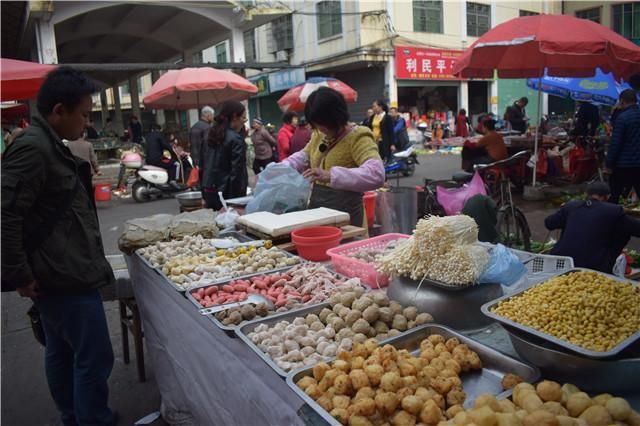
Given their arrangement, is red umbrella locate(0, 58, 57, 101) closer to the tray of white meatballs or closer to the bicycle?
the bicycle

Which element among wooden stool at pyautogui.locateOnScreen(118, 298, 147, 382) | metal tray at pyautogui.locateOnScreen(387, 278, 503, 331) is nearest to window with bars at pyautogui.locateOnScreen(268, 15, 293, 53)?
wooden stool at pyautogui.locateOnScreen(118, 298, 147, 382)

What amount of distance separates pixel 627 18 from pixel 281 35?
48.3 ft

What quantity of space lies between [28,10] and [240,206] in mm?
8708

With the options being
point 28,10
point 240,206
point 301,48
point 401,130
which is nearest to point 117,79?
point 301,48

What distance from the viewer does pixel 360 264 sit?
87.2 inches

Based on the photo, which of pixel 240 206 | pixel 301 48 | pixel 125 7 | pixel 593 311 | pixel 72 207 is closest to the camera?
pixel 593 311

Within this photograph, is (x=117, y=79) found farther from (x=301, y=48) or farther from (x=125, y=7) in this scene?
(x=125, y=7)

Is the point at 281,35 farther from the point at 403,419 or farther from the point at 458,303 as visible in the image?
the point at 403,419

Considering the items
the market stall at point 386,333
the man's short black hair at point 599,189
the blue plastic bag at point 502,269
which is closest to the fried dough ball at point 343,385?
the market stall at point 386,333

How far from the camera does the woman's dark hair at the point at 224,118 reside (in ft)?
15.7

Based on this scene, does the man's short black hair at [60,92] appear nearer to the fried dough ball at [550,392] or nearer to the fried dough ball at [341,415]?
the fried dough ball at [341,415]

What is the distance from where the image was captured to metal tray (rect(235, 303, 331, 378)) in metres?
1.59

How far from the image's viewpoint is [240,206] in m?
4.05

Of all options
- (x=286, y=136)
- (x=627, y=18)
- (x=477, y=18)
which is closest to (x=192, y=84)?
(x=286, y=136)
